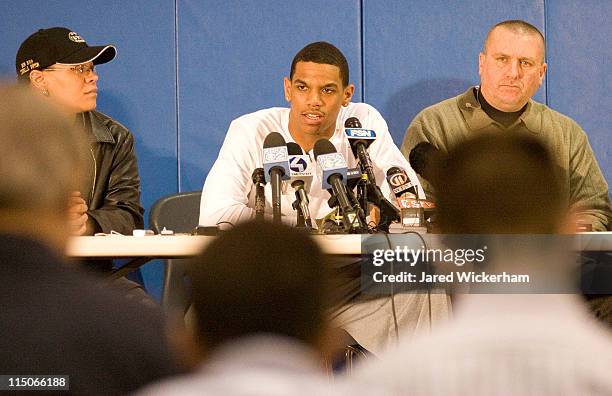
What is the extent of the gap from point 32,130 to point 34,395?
1.02ft

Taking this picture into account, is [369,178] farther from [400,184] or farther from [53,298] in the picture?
[53,298]

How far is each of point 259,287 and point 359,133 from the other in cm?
221

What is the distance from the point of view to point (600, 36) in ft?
15.6

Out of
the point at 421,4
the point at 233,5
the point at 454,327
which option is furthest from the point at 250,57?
the point at 454,327

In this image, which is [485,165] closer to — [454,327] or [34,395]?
[454,327]

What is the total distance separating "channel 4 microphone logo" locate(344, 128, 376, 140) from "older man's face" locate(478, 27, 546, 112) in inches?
42.9

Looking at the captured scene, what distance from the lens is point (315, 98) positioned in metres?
3.54

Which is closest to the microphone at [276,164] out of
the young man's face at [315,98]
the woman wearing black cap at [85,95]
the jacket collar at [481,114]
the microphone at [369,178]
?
the microphone at [369,178]

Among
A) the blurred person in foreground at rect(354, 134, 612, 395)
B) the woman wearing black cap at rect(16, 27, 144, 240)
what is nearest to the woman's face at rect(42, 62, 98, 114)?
the woman wearing black cap at rect(16, 27, 144, 240)

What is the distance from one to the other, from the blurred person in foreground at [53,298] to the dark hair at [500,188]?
376mm

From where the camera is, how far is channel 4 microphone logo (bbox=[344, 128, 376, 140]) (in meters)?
3.15

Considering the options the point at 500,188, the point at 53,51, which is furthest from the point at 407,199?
the point at 500,188

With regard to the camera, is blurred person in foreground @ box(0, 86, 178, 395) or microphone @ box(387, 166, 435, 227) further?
microphone @ box(387, 166, 435, 227)

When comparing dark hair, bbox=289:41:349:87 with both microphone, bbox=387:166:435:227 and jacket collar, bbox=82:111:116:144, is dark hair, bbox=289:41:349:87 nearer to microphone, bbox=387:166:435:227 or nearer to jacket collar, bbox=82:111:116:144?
microphone, bbox=387:166:435:227
